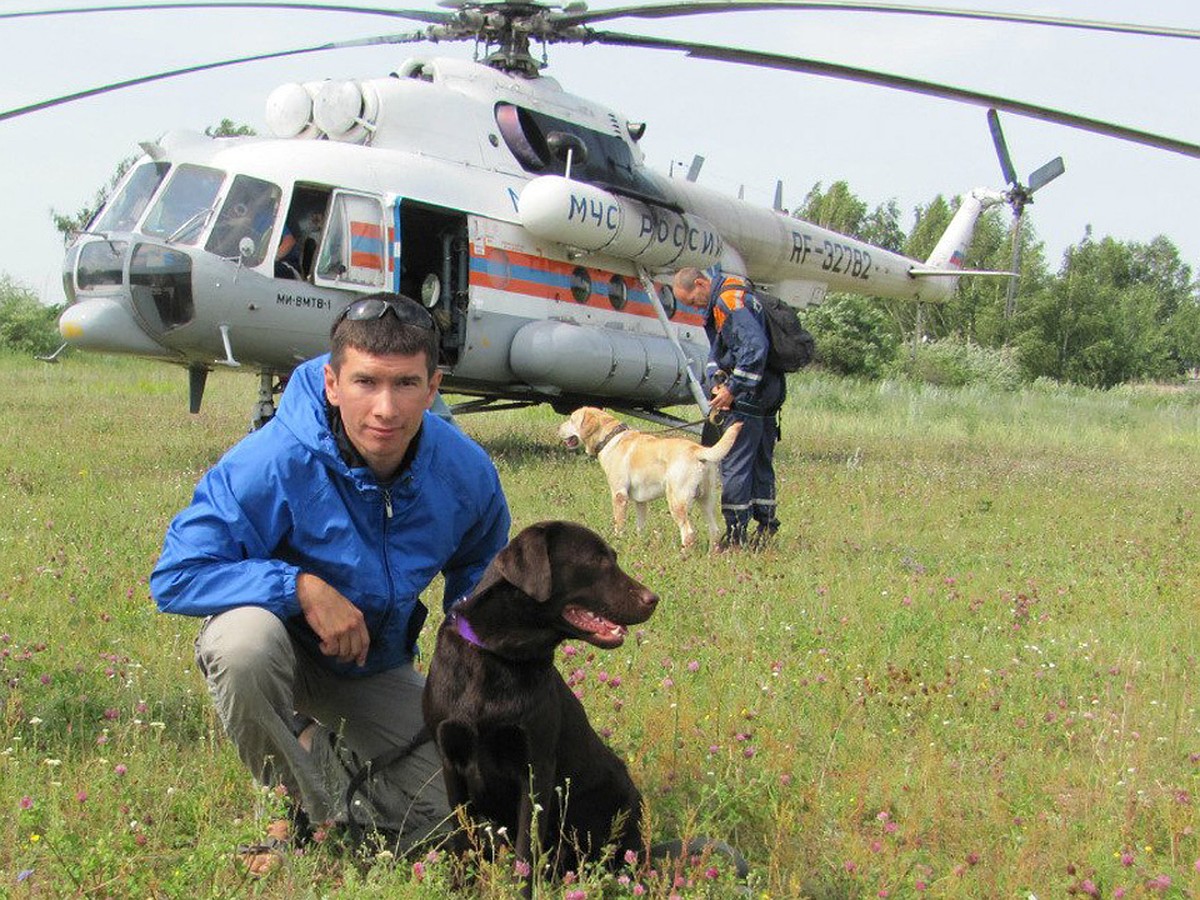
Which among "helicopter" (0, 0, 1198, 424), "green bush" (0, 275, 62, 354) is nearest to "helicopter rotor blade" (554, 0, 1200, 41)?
"helicopter" (0, 0, 1198, 424)

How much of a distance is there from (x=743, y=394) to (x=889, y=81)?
7.37 ft

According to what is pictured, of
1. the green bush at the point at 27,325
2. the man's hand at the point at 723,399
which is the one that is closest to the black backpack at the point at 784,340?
the man's hand at the point at 723,399

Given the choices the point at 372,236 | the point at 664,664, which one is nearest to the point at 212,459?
the point at 372,236

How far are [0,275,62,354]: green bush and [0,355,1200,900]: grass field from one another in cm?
2089

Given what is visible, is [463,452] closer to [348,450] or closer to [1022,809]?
[348,450]

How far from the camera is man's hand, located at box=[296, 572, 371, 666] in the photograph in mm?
3256

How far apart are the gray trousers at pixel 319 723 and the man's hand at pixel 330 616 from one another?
0.11 m

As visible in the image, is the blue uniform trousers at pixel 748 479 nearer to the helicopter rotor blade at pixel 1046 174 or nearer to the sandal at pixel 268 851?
the sandal at pixel 268 851

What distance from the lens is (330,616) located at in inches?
128

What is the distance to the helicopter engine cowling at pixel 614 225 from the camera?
11367 millimetres

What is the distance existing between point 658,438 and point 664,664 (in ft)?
12.8

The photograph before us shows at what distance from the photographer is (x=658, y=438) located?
344 inches

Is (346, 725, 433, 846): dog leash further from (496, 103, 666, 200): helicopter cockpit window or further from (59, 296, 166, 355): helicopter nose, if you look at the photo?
(496, 103, 666, 200): helicopter cockpit window

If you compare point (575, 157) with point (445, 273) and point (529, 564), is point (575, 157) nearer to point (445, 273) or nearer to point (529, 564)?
point (445, 273)
